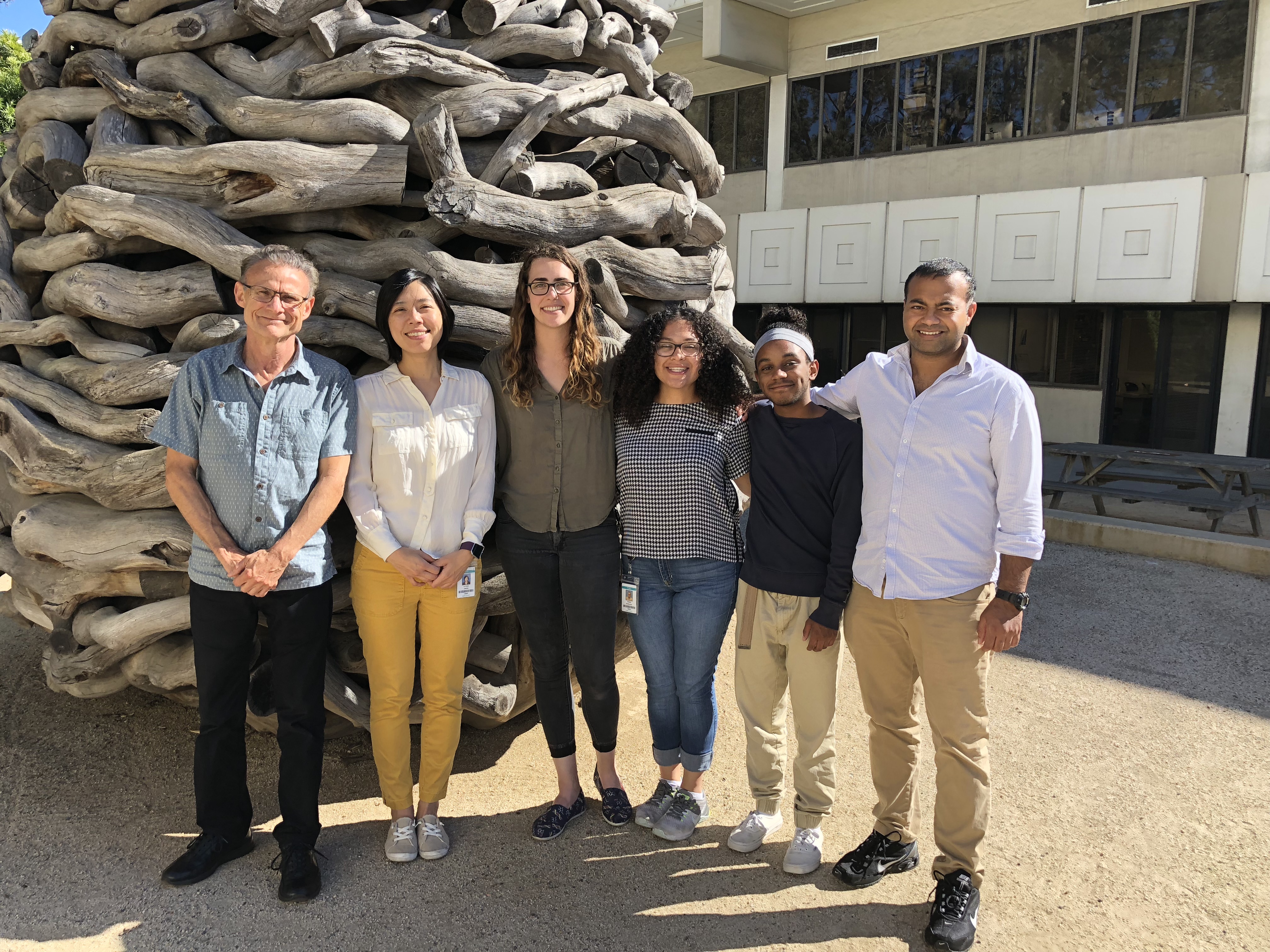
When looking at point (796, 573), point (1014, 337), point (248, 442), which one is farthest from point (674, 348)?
point (1014, 337)

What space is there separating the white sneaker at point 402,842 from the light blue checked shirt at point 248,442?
95 cm

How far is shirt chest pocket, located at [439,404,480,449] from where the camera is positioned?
3.18 metres

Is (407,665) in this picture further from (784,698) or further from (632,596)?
(784,698)

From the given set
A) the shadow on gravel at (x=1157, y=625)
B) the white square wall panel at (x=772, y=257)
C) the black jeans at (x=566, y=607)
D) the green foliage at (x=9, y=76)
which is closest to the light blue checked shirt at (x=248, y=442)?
the black jeans at (x=566, y=607)

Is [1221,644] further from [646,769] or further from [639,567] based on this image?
[639,567]

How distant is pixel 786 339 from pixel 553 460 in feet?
2.91

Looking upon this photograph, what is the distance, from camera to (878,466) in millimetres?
3049

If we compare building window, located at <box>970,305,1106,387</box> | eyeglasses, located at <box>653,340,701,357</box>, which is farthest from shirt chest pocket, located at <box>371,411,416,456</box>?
building window, located at <box>970,305,1106,387</box>

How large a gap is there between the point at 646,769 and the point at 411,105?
9.41ft

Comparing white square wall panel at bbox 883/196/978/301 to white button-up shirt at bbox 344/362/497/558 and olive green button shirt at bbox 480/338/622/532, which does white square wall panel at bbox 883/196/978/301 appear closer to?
olive green button shirt at bbox 480/338/622/532

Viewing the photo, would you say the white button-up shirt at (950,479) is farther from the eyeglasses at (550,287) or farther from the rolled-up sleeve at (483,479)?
the rolled-up sleeve at (483,479)

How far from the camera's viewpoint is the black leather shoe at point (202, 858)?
10.4 ft

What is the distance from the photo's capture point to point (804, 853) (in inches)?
130

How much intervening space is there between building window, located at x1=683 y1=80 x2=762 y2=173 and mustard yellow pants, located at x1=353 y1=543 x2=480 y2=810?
12.9 metres
